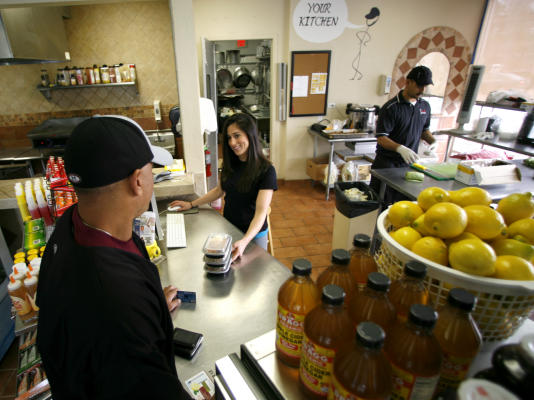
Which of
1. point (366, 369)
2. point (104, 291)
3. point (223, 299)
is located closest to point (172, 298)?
point (223, 299)

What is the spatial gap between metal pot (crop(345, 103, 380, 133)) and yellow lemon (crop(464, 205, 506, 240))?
176 inches

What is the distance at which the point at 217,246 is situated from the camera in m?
1.62

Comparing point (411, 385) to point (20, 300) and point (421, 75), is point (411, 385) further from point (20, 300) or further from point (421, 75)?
point (421, 75)

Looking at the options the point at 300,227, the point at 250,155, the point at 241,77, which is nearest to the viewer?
the point at 250,155

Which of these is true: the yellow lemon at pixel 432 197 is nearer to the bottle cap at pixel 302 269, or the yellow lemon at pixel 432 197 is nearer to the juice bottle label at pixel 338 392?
the bottle cap at pixel 302 269


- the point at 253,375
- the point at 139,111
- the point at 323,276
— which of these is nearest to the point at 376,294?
the point at 323,276

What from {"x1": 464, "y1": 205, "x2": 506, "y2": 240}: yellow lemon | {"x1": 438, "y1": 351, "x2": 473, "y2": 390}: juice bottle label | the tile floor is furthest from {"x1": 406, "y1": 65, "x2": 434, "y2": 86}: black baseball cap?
{"x1": 438, "y1": 351, "x2": 473, "y2": 390}: juice bottle label

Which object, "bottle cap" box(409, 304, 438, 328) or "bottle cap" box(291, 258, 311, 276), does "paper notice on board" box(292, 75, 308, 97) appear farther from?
"bottle cap" box(409, 304, 438, 328)

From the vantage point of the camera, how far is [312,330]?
58cm

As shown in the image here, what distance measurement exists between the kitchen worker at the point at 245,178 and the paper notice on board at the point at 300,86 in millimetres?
3125

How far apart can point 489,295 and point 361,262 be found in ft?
0.88

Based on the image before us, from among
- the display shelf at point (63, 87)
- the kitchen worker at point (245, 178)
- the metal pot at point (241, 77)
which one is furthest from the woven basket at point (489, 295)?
the metal pot at point (241, 77)

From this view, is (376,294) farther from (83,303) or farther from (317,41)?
(317,41)

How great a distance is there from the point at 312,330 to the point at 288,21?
508cm
